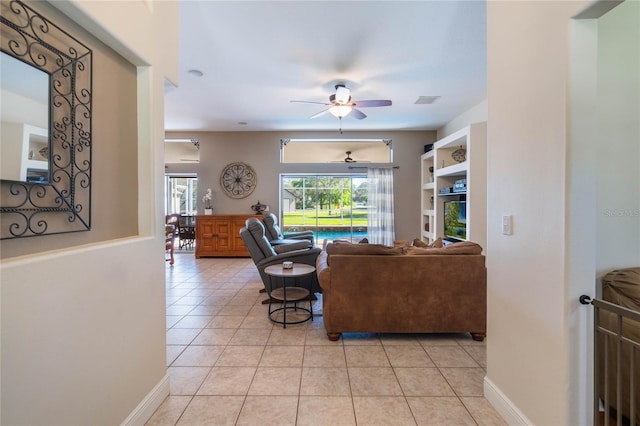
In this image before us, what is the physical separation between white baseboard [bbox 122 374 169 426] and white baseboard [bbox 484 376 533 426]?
2.15 metres

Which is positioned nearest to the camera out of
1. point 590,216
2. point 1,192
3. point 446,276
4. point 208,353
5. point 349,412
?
point 1,192

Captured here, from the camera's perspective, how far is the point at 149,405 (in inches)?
66.3

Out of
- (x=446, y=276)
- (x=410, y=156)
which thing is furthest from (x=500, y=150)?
(x=410, y=156)

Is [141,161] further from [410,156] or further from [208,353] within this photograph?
[410,156]

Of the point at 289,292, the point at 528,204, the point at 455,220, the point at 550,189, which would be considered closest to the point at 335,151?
the point at 455,220

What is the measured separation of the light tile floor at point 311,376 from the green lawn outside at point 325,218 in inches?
158

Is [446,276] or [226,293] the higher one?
[446,276]

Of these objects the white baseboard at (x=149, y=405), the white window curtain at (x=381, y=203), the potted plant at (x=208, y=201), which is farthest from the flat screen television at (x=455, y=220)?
the potted plant at (x=208, y=201)

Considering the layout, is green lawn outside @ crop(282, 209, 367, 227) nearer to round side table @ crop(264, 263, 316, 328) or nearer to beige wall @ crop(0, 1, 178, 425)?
round side table @ crop(264, 263, 316, 328)

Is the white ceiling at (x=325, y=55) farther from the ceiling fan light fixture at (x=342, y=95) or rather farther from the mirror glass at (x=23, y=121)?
the mirror glass at (x=23, y=121)

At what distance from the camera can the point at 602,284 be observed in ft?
5.21

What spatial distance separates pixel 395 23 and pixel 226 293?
154 inches

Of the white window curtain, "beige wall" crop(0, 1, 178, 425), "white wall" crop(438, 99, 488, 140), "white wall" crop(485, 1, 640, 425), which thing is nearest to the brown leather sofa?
"white wall" crop(485, 1, 640, 425)

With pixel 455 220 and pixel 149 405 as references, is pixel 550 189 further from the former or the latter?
pixel 455 220
